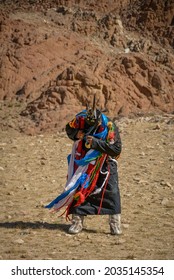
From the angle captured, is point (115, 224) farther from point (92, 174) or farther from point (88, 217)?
point (88, 217)

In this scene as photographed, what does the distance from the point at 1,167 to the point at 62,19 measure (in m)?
18.3

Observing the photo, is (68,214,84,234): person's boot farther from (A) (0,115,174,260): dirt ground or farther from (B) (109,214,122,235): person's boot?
(B) (109,214,122,235): person's boot

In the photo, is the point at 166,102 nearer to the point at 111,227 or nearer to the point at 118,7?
the point at 111,227

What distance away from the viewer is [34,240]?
5098 mm

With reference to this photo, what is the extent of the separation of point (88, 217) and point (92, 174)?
103cm

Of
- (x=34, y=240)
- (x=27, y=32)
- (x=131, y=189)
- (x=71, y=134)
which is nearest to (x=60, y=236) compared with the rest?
(x=34, y=240)

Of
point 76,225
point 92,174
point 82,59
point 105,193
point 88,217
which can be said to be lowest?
point 88,217

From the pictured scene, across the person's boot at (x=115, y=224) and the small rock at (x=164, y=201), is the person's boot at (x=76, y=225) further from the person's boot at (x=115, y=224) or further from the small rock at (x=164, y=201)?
the small rock at (x=164, y=201)

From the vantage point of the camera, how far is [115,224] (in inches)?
209

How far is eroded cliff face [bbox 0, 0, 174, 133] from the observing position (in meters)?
15.4

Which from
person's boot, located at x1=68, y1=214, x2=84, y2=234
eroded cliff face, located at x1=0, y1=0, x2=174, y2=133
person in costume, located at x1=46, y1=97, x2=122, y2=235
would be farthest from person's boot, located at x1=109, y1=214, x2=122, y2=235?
eroded cliff face, located at x1=0, y1=0, x2=174, y2=133

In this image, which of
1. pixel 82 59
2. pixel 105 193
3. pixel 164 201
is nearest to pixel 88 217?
pixel 105 193

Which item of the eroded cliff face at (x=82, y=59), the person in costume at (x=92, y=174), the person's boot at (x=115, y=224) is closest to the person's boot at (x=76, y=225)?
the person in costume at (x=92, y=174)

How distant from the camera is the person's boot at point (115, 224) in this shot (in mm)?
5283
